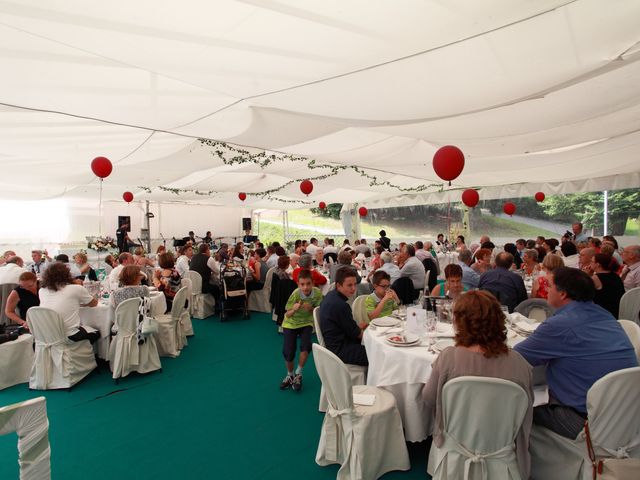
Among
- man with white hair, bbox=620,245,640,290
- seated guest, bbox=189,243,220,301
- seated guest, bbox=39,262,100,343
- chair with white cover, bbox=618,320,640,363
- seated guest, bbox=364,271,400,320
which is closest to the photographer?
chair with white cover, bbox=618,320,640,363

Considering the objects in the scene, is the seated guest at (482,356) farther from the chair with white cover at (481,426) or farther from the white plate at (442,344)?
the white plate at (442,344)

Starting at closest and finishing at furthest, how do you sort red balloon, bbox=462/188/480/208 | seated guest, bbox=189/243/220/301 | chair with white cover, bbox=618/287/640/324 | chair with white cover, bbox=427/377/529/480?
1. chair with white cover, bbox=427/377/529/480
2. chair with white cover, bbox=618/287/640/324
3. seated guest, bbox=189/243/220/301
4. red balloon, bbox=462/188/480/208

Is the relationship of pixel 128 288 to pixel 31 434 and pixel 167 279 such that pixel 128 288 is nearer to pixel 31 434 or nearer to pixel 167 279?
pixel 167 279

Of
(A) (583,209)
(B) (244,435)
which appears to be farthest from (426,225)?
(B) (244,435)

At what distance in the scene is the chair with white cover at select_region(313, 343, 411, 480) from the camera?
90.8 inches

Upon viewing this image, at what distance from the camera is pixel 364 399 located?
2527 mm

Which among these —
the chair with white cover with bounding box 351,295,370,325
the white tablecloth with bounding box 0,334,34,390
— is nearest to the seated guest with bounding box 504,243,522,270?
the chair with white cover with bounding box 351,295,370,325

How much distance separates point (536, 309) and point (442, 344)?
5.51 feet

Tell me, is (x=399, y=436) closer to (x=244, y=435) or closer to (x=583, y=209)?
(x=244, y=435)

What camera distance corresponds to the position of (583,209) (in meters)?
12.8

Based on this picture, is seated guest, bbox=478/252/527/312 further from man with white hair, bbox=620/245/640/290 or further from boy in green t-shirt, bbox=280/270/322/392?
boy in green t-shirt, bbox=280/270/322/392

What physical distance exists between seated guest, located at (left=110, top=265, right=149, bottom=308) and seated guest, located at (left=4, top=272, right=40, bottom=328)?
105cm

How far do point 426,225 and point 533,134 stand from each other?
1166 centimetres

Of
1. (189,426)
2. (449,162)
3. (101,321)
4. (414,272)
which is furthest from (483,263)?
(101,321)
